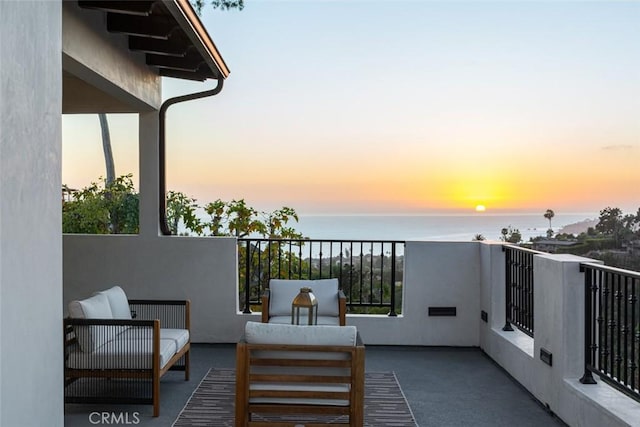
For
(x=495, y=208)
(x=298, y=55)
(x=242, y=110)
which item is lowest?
(x=495, y=208)

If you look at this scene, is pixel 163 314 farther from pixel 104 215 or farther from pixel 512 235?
pixel 512 235

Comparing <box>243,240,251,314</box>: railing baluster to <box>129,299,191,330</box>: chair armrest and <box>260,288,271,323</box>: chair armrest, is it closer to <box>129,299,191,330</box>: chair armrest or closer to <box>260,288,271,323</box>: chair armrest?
<box>129,299,191,330</box>: chair armrest

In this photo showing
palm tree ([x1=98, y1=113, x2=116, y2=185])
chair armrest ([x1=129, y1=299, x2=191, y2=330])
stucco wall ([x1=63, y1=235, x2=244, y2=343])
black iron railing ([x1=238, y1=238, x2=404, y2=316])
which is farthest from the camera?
palm tree ([x1=98, y1=113, x2=116, y2=185])

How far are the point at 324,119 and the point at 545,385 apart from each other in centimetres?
633

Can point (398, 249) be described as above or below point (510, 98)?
below

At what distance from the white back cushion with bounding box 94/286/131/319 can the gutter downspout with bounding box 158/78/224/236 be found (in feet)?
6.24

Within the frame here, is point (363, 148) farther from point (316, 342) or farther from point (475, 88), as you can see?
point (316, 342)

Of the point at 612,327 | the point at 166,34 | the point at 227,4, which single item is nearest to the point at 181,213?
the point at 166,34

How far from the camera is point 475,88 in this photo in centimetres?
939

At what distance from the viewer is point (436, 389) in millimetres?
5113

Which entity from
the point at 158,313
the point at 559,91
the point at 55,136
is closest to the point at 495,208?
the point at 559,91

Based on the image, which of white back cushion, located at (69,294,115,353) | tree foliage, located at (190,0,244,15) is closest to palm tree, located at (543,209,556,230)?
tree foliage, located at (190,0,244,15)

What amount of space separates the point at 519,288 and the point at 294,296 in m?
2.09

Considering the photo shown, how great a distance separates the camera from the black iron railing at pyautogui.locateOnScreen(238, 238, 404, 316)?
694 centimetres
